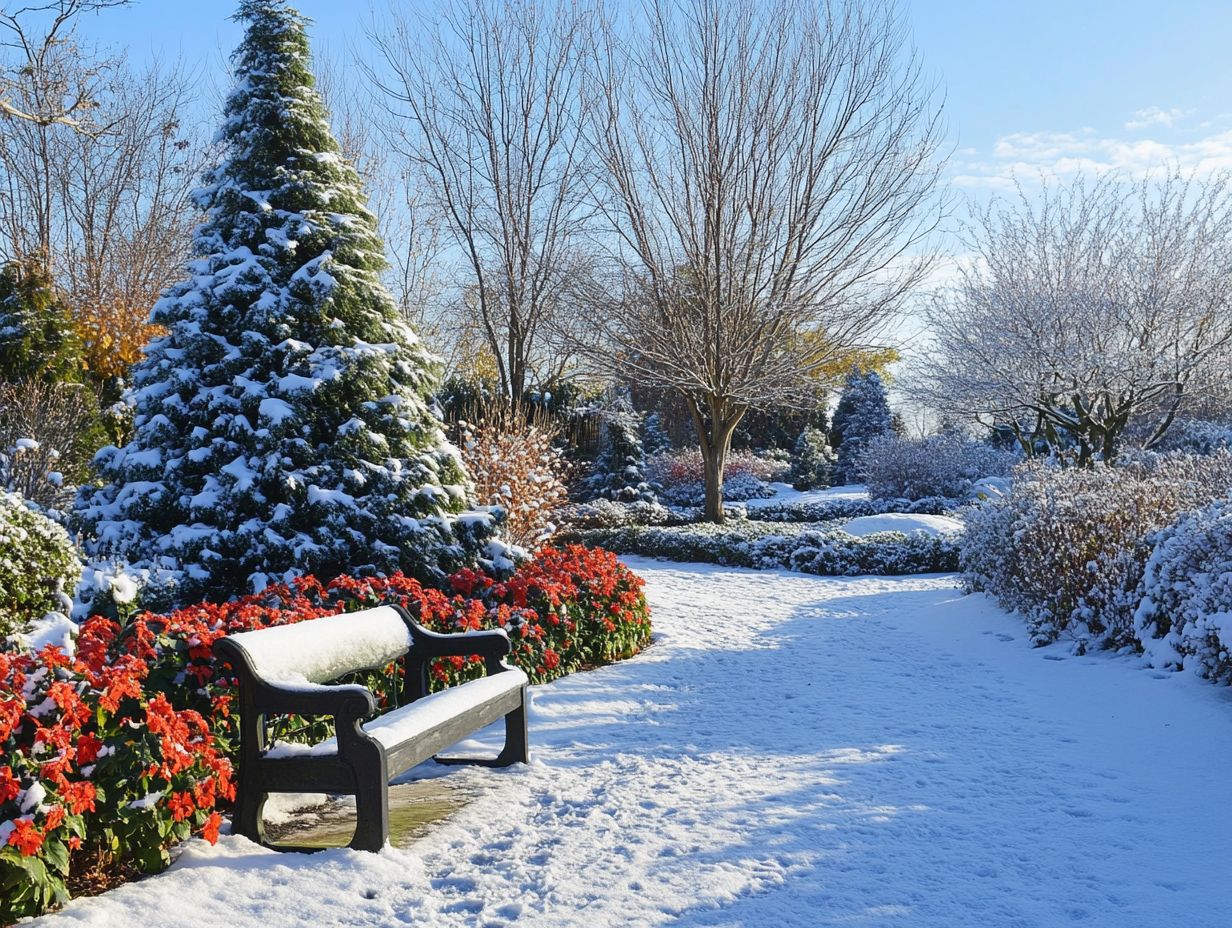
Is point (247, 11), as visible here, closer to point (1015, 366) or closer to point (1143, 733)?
point (1143, 733)

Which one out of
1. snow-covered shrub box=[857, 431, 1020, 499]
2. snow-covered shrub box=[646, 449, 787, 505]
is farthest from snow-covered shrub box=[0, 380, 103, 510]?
snow-covered shrub box=[857, 431, 1020, 499]

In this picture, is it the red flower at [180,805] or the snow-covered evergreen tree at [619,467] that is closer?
the red flower at [180,805]

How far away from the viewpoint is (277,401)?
696 cm

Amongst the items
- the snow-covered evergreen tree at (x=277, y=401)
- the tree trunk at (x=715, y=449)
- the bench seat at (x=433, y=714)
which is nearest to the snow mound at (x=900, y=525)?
the tree trunk at (x=715, y=449)

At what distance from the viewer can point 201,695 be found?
4.00m

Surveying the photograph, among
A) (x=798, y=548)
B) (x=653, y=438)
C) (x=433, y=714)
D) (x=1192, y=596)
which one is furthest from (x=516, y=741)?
(x=653, y=438)

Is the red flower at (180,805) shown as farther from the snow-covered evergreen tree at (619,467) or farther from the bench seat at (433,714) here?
the snow-covered evergreen tree at (619,467)

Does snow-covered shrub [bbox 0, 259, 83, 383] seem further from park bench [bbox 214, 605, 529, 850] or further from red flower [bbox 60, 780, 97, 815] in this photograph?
red flower [bbox 60, 780, 97, 815]

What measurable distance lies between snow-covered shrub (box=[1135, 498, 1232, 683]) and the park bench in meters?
4.47

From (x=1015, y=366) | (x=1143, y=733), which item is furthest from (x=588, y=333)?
(x=1143, y=733)

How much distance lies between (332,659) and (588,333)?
1314cm

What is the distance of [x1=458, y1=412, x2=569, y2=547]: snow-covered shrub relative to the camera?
473 inches

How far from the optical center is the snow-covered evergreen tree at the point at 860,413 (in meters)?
35.5

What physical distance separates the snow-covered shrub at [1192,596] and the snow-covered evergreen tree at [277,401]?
5.06m
